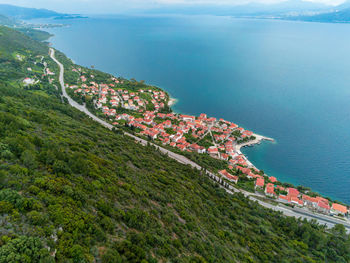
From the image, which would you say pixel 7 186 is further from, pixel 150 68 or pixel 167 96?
pixel 150 68

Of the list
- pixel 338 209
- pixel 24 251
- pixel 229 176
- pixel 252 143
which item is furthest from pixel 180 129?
pixel 24 251

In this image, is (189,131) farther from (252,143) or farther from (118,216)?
(118,216)

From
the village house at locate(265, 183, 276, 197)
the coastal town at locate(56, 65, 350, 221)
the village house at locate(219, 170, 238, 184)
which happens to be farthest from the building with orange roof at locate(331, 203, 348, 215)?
the village house at locate(219, 170, 238, 184)

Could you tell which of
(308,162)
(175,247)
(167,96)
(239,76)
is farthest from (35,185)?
(239,76)

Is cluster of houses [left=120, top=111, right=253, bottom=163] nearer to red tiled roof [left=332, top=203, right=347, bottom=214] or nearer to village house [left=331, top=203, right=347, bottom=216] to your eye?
red tiled roof [left=332, top=203, right=347, bottom=214]

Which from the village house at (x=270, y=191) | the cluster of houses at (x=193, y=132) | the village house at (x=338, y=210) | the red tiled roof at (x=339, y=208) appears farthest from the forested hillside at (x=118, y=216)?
the cluster of houses at (x=193, y=132)

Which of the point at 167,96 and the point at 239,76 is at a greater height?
the point at 239,76
